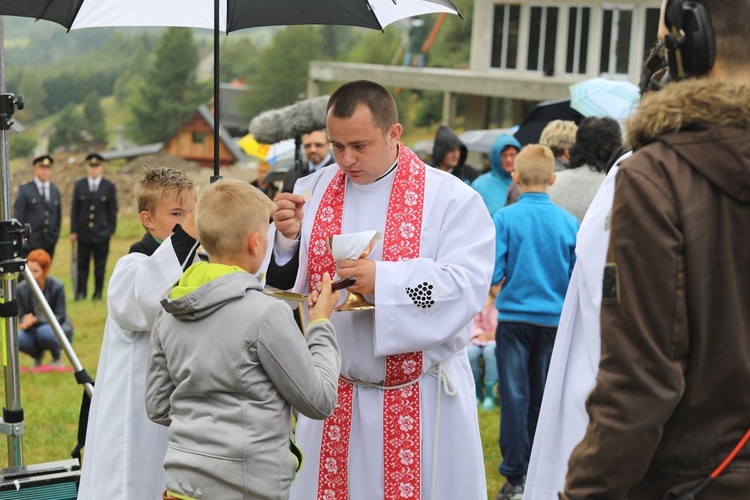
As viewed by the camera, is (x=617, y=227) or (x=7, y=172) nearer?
(x=617, y=227)

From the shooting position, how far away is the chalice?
3678mm

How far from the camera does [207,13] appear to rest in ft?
13.6

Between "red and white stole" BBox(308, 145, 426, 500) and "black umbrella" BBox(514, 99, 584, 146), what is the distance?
633 cm

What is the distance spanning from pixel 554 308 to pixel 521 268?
0.99 ft

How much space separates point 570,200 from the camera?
21.0 ft

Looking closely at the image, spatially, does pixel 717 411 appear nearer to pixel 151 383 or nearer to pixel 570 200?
pixel 151 383

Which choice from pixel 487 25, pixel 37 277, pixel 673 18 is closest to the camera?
pixel 673 18

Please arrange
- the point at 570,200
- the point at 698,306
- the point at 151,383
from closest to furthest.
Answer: the point at 698,306
the point at 151,383
the point at 570,200


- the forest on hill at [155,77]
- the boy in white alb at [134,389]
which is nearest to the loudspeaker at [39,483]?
the boy in white alb at [134,389]

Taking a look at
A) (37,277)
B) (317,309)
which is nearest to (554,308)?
(317,309)

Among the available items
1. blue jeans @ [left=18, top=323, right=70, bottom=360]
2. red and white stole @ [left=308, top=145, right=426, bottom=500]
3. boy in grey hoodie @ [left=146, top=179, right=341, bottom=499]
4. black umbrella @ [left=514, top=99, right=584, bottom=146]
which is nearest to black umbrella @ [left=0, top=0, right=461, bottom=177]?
red and white stole @ [left=308, top=145, right=426, bottom=500]

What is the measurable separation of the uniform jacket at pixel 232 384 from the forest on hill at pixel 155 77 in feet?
145

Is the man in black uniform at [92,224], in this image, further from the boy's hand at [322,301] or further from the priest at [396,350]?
the boy's hand at [322,301]

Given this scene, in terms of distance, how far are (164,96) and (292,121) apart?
4762 centimetres
